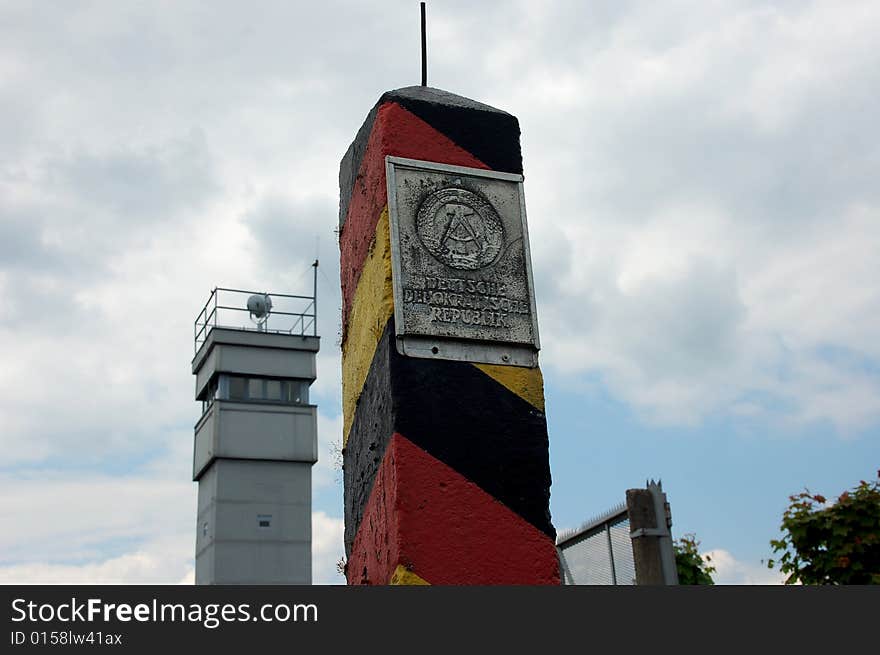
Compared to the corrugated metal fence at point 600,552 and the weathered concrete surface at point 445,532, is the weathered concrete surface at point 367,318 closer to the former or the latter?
the weathered concrete surface at point 445,532

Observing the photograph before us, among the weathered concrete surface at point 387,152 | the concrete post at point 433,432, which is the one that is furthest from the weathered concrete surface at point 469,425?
the weathered concrete surface at point 387,152

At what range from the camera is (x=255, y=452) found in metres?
24.4

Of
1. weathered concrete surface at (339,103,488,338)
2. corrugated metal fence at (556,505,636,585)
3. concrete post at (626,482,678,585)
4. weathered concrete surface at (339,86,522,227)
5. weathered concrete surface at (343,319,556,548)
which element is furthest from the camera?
weathered concrete surface at (339,86,522,227)

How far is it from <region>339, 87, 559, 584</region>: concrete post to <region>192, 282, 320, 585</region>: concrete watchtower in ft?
→ 68.6

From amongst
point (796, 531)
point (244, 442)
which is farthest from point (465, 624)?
point (244, 442)

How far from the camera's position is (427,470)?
11.0 ft

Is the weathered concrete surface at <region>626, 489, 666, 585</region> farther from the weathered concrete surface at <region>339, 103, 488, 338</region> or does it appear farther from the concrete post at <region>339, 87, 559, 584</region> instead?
the weathered concrete surface at <region>339, 103, 488, 338</region>

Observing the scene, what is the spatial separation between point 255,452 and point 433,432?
71.3 feet

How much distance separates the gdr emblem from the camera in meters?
3.69

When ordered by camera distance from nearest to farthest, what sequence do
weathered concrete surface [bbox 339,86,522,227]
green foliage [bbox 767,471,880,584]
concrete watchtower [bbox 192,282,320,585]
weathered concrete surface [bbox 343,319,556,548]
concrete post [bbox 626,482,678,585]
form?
concrete post [bbox 626,482,678,585]
weathered concrete surface [bbox 343,319,556,548]
weathered concrete surface [bbox 339,86,522,227]
green foliage [bbox 767,471,880,584]
concrete watchtower [bbox 192,282,320,585]

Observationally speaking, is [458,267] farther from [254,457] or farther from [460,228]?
[254,457]

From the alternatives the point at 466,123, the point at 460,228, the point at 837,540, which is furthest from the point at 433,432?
the point at 837,540

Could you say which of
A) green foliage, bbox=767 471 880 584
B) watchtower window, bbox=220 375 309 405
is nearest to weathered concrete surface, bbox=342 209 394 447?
green foliage, bbox=767 471 880 584

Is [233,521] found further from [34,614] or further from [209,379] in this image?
[34,614]
